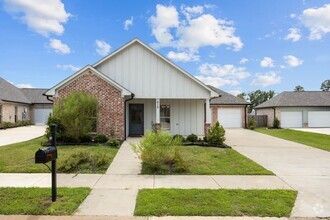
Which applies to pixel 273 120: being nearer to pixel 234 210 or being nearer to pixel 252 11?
pixel 252 11

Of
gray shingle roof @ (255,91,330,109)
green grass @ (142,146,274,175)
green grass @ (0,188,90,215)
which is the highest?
gray shingle roof @ (255,91,330,109)

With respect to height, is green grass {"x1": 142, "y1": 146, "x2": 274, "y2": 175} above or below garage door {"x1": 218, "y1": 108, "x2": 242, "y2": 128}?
below

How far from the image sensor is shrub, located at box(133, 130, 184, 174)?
26.2ft

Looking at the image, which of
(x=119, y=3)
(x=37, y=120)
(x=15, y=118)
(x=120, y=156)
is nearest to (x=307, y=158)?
(x=120, y=156)

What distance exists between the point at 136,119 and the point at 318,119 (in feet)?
79.5

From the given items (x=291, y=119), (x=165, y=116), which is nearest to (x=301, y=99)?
(x=291, y=119)

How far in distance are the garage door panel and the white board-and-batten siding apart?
17.5 metres

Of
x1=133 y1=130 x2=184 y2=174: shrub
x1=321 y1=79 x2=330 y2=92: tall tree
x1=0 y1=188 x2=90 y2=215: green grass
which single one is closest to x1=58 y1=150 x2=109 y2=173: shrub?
x1=133 y1=130 x2=184 y2=174: shrub

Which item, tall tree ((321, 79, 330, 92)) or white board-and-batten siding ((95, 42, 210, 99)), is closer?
white board-and-batten siding ((95, 42, 210, 99))

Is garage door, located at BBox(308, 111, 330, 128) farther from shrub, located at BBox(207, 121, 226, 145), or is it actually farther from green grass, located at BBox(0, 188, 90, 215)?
green grass, located at BBox(0, 188, 90, 215)

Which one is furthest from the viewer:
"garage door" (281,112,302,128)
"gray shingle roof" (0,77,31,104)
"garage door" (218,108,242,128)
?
"garage door" (281,112,302,128)

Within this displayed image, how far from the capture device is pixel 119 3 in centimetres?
1539

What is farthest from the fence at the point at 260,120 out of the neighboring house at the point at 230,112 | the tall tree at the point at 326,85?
the tall tree at the point at 326,85

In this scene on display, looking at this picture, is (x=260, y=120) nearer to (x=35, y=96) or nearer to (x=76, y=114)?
(x=76, y=114)
